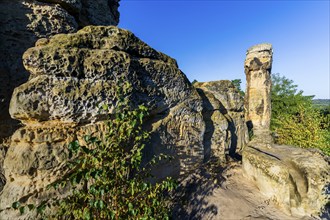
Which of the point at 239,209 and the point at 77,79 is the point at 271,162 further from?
the point at 77,79

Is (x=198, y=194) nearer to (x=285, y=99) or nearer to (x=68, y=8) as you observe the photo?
(x=68, y=8)

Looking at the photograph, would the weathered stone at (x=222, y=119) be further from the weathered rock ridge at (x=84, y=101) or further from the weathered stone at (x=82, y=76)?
the weathered stone at (x=82, y=76)

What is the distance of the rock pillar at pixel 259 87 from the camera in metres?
10.4

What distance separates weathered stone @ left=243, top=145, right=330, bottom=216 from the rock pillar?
16.5 feet

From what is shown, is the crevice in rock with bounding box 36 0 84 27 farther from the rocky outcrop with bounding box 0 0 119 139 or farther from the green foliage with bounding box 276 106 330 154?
the green foliage with bounding box 276 106 330 154

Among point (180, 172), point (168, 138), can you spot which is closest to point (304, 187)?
point (180, 172)

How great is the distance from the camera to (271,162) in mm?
5027

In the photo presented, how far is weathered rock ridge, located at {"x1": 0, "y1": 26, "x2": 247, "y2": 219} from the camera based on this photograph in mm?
3424

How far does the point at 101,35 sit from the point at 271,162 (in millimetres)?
5115

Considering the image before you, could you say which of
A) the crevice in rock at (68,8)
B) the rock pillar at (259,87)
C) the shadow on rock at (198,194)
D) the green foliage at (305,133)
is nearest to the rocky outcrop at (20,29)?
the crevice in rock at (68,8)

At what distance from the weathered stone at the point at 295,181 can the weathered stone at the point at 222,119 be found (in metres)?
1.18

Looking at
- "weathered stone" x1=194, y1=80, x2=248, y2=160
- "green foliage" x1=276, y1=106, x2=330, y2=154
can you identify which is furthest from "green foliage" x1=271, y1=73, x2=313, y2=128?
"weathered stone" x1=194, y1=80, x2=248, y2=160

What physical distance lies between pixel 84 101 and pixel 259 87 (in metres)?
9.56

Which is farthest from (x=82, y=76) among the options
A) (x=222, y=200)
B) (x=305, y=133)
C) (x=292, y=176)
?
(x=305, y=133)
